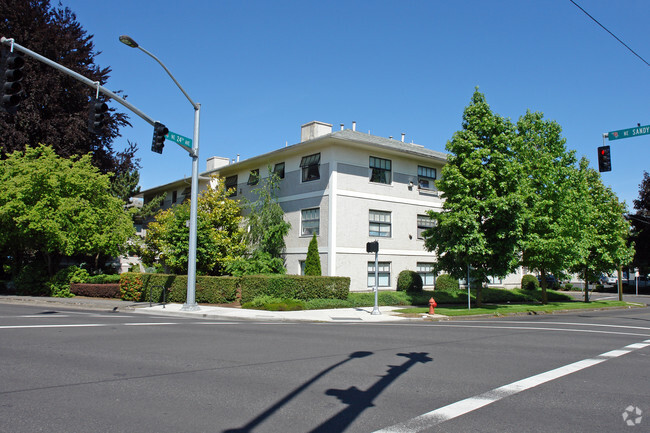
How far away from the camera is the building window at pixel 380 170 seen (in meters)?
28.6

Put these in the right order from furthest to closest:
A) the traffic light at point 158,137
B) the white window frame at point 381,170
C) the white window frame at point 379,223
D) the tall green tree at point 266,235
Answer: the white window frame at point 381,170 → the white window frame at point 379,223 → the tall green tree at point 266,235 → the traffic light at point 158,137

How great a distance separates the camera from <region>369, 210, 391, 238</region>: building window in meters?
28.3

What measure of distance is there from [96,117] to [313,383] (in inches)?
411

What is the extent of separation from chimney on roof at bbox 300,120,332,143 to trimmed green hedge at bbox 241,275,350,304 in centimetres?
999

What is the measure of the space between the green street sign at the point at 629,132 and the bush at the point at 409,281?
1451 centimetres

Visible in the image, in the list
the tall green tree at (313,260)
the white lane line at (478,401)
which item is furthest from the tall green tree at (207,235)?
the white lane line at (478,401)

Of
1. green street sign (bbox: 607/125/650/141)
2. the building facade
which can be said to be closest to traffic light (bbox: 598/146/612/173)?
green street sign (bbox: 607/125/650/141)

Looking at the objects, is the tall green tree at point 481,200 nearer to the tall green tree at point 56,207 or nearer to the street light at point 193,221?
the street light at point 193,221

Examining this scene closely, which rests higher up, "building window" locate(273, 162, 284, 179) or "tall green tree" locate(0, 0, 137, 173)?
"tall green tree" locate(0, 0, 137, 173)

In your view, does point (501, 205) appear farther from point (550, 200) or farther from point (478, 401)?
point (478, 401)

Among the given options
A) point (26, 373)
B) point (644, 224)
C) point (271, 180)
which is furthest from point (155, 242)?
point (644, 224)

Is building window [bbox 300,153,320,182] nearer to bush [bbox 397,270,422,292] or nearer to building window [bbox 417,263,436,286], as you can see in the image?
bush [bbox 397,270,422,292]

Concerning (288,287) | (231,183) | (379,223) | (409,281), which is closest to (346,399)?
(288,287)

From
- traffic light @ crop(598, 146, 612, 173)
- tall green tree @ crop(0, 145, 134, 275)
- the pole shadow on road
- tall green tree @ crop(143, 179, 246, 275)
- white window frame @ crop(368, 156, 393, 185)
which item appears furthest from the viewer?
white window frame @ crop(368, 156, 393, 185)
